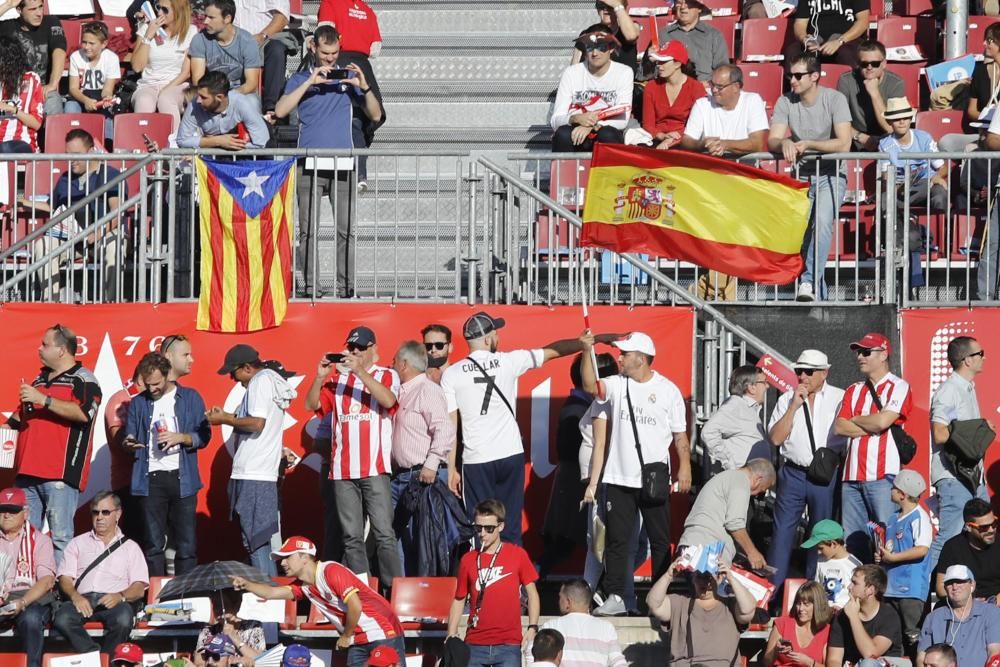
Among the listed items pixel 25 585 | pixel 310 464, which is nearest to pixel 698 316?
pixel 310 464

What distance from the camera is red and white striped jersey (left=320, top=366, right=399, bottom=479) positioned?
1452cm

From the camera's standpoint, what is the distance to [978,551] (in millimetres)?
13836

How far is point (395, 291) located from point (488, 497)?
2.19 meters

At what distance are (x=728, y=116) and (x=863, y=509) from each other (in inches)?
148

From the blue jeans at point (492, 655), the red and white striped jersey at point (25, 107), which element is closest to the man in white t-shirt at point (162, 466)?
the blue jeans at point (492, 655)

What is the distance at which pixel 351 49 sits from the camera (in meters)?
18.0

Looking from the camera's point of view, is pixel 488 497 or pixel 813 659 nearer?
pixel 813 659

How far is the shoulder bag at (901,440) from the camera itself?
563 inches

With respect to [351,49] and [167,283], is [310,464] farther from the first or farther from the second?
[351,49]

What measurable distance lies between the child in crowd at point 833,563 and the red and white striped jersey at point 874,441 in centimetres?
67

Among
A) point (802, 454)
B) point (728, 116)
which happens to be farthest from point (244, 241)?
point (802, 454)

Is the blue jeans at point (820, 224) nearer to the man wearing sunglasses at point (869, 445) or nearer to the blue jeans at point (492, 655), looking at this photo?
the man wearing sunglasses at point (869, 445)

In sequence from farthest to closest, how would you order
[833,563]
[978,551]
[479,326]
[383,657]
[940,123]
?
[940,123]
[479,326]
[978,551]
[833,563]
[383,657]

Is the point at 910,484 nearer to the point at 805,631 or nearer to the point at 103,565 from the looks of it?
the point at 805,631
